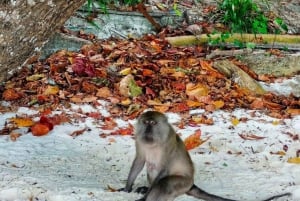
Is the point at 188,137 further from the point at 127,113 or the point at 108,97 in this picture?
the point at 108,97

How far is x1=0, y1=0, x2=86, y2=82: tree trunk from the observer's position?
8.83 ft

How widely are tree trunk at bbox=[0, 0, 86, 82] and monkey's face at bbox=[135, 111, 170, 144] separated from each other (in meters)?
1.25

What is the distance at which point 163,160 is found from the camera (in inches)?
162

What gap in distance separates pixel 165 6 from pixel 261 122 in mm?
3968

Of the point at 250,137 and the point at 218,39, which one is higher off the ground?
the point at 218,39

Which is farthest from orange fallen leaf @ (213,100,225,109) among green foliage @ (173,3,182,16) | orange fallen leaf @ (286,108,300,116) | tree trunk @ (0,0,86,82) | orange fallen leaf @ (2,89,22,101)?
tree trunk @ (0,0,86,82)

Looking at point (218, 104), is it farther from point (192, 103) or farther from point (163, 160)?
point (163, 160)

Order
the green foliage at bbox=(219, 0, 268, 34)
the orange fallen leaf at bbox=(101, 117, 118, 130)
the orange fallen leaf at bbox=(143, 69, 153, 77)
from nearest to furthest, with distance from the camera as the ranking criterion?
the orange fallen leaf at bbox=(101, 117, 118, 130) → the orange fallen leaf at bbox=(143, 69, 153, 77) → the green foliage at bbox=(219, 0, 268, 34)

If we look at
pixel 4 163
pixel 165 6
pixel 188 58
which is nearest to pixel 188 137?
pixel 4 163

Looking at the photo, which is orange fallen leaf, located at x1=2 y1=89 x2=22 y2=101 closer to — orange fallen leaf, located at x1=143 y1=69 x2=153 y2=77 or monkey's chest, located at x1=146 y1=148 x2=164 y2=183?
orange fallen leaf, located at x1=143 y1=69 x2=153 y2=77

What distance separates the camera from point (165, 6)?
9.46 meters

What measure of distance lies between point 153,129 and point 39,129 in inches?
66.1

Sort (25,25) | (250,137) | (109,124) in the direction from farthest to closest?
(109,124) < (250,137) < (25,25)

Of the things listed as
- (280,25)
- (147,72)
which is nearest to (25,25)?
(147,72)
